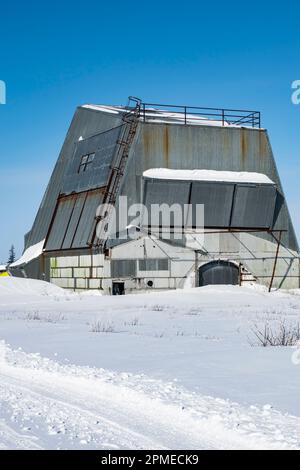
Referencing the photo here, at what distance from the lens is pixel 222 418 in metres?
6.57

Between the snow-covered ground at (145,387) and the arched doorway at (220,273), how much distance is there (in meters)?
15.2

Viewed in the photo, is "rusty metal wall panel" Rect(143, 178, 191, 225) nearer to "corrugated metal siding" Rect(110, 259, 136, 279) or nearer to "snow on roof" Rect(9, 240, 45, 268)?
"corrugated metal siding" Rect(110, 259, 136, 279)

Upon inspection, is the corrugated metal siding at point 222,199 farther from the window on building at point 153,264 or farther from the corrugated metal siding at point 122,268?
the corrugated metal siding at point 122,268

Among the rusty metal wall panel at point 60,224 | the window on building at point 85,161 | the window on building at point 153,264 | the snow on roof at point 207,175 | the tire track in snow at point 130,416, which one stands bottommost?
the window on building at point 153,264

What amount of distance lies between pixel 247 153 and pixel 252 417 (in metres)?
28.7

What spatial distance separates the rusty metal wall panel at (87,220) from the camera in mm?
32625

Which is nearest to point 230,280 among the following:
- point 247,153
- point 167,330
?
point 247,153

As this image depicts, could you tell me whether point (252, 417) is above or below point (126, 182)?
below

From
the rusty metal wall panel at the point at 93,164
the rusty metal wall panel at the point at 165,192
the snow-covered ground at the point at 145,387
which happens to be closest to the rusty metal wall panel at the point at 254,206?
the rusty metal wall panel at the point at 165,192

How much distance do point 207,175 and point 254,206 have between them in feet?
10.1

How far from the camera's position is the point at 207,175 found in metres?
32.7

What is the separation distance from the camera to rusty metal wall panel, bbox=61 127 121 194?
33250 millimetres

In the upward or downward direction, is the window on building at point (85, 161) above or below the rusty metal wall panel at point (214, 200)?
above
